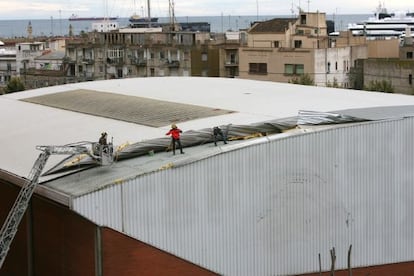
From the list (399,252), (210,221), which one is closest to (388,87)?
(399,252)

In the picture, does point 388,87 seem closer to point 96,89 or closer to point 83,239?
point 96,89

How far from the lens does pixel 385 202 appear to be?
1766 centimetres

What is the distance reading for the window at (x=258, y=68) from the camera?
1935 inches

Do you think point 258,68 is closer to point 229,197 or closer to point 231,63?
point 231,63

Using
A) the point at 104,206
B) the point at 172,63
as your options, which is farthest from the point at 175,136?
the point at 172,63

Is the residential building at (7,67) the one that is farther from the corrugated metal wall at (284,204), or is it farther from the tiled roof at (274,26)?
the corrugated metal wall at (284,204)

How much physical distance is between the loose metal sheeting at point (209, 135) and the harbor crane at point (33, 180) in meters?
0.24

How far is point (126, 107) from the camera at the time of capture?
22.5 metres

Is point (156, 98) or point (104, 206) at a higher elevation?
point (156, 98)

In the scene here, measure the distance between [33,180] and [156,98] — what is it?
30.5 feet

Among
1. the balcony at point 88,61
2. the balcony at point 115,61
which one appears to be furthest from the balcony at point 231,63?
the balcony at point 88,61

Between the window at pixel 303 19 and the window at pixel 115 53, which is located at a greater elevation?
the window at pixel 303 19

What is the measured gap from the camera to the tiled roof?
5208cm

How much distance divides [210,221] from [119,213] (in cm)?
204
